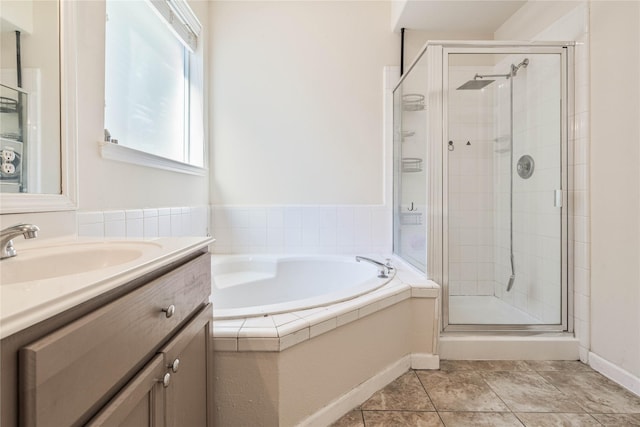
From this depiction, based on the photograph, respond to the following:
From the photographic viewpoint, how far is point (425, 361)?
1.64m

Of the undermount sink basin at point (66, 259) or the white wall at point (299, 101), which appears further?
the white wall at point (299, 101)

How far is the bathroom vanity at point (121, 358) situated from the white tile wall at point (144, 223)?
490 millimetres

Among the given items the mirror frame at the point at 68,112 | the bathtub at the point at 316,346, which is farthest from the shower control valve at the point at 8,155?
the bathtub at the point at 316,346

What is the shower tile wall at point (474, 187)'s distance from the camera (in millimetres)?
2176

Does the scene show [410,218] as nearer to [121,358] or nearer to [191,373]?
[191,373]

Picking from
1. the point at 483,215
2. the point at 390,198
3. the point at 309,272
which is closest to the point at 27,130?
the point at 309,272

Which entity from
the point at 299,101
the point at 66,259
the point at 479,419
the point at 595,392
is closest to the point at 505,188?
the point at 595,392

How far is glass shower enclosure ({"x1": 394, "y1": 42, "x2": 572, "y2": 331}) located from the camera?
70.9 inches

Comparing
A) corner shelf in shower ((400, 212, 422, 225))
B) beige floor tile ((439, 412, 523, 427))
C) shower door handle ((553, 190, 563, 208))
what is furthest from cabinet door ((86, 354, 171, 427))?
shower door handle ((553, 190, 563, 208))

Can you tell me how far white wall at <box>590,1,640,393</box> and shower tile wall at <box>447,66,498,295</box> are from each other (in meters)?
0.66

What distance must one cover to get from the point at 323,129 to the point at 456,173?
1077 mm

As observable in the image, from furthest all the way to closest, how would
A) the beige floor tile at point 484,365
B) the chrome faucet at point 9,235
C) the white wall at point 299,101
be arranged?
the white wall at point 299,101, the beige floor tile at point 484,365, the chrome faucet at point 9,235

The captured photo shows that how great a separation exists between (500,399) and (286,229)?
167 cm

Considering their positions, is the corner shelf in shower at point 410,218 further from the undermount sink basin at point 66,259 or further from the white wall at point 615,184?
the undermount sink basin at point 66,259
